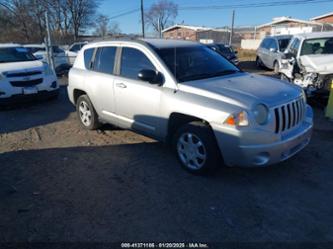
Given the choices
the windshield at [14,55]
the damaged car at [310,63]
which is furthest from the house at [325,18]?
the windshield at [14,55]

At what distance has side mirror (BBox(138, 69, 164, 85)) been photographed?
419cm

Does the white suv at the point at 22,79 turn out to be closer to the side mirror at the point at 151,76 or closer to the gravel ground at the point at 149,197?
the gravel ground at the point at 149,197

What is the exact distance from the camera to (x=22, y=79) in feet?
25.9

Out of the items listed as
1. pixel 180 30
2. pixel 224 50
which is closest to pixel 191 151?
pixel 224 50

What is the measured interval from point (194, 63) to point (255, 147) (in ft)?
5.83

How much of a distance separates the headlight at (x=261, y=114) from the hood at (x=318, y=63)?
455 centimetres

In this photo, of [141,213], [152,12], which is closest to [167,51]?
[141,213]

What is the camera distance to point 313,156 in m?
4.66

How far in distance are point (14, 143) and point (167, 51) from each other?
342cm

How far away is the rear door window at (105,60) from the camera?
5.20 meters

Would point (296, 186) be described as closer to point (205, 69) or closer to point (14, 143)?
point (205, 69)

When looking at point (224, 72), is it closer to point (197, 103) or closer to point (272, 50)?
point (197, 103)

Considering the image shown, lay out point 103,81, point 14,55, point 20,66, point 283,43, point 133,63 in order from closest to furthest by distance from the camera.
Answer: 1. point 133,63
2. point 103,81
3. point 20,66
4. point 14,55
5. point 283,43

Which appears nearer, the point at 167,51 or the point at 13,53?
the point at 167,51
